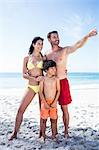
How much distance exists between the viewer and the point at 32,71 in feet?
9.41

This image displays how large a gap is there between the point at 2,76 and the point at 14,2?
11.5 m

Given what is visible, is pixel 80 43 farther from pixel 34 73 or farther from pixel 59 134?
pixel 59 134

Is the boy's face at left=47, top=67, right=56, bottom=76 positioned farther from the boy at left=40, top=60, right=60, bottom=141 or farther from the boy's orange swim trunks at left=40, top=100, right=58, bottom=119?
the boy's orange swim trunks at left=40, top=100, right=58, bottom=119

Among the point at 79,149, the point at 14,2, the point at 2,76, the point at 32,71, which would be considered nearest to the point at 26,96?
the point at 32,71

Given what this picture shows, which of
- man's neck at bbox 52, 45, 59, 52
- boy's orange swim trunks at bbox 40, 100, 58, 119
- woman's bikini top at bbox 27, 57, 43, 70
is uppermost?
man's neck at bbox 52, 45, 59, 52

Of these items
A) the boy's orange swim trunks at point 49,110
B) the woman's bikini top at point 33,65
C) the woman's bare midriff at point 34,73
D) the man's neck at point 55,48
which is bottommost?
the boy's orange swim trunks at point 49,110

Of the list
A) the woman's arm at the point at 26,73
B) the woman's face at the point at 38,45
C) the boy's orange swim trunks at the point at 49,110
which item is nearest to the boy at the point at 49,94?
the boy's orange swim trunks at the point at 49,110

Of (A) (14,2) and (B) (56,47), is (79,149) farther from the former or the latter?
(A) (14,2)

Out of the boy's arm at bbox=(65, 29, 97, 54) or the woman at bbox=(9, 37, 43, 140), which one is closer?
the boy's arm at bbox=(65, 29, 97, 54)

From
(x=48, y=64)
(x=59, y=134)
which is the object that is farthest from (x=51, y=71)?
(x=59, y=134)

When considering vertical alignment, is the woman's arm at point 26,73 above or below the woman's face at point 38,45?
below

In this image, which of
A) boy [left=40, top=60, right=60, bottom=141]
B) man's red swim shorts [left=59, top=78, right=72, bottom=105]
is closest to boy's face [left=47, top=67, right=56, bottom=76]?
boy [left=40, top=60, right=60, bottom=141]

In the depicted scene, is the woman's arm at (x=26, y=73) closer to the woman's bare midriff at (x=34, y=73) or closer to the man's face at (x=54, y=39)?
the woman's bare midriff at (x=34, y=73)

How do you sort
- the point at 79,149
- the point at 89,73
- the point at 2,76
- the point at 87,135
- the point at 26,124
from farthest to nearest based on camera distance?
the point at 89,73
the point at 2,76
the point at 26,124
the point at 87,135
the point at 79,149
